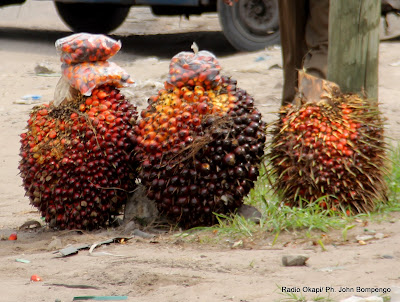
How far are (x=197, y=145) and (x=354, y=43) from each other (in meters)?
1.00

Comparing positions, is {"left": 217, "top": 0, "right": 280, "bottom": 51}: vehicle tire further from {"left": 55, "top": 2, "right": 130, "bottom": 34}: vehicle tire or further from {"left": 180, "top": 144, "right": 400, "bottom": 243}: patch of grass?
{"left": 180, "top": 144, "right": 400, "bottom": 243}: patch of grass

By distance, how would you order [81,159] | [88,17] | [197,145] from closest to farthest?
[197,145], [81,159], [88,17]

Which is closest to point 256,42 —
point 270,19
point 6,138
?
point 270,19

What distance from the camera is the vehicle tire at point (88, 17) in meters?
12.0

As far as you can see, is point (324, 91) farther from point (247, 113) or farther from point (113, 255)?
point (113, 255)

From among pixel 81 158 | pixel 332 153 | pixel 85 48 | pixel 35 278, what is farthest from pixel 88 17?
pixel 35 278

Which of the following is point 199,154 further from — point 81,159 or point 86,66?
point 86,66

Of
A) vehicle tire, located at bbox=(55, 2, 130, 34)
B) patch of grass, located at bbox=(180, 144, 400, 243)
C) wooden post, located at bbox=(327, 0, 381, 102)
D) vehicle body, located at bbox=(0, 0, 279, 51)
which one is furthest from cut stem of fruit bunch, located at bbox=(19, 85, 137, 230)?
vehicle tire, located at bbox=(55, 2, 130, 34)

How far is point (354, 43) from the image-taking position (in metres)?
3.53

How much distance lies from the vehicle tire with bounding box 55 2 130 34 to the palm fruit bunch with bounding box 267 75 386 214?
911 cm

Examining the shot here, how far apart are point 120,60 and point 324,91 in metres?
6.71

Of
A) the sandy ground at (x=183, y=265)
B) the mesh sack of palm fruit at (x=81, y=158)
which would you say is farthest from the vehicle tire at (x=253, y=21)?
the mesh sack of palm fruit at (x=81, y=158)

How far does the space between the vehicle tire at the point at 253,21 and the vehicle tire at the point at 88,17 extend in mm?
3264

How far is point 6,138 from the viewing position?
6172 mm
